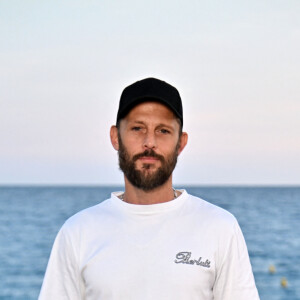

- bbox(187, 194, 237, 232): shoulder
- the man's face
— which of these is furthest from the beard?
bbox(187, 194, 237, 232): shoulder

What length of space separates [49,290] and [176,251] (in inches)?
28.5

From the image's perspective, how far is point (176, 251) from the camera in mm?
3484

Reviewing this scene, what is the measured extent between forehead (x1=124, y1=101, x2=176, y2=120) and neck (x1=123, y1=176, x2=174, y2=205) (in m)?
0.33

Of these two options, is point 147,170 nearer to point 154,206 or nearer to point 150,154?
point 150,154

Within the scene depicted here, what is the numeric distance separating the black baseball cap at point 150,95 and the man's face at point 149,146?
3 centimetres

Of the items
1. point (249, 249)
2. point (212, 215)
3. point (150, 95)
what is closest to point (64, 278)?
point (212, 215)

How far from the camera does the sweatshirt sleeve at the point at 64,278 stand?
3635 millimetres

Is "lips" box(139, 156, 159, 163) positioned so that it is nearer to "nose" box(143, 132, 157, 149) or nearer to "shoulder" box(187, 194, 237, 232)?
"nose" box(143, 132, 157, 149)

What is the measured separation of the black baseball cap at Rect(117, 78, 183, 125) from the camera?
138 inches

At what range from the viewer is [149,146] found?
3.43 m

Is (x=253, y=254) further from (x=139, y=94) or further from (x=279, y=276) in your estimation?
(x=139, y=94)

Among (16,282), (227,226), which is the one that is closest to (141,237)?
(227,226)

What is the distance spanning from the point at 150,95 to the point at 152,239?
2.41 ft

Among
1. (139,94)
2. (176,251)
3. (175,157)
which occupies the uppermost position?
(139,94)
